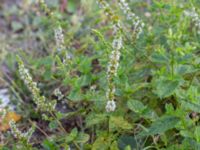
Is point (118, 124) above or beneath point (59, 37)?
beneath

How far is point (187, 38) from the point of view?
6.21 feet

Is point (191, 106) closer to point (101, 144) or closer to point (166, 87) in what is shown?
point (166, 87)

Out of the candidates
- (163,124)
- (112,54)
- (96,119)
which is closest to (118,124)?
(96,119)

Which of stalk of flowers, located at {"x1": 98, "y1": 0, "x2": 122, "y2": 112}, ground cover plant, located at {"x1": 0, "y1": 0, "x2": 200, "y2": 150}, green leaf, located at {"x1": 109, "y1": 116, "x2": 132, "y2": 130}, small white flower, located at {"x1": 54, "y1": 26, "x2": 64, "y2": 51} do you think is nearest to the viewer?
stalk of flowers, located at {"x1": 98, "y1": 0, "x2": 122, "y2": 112}

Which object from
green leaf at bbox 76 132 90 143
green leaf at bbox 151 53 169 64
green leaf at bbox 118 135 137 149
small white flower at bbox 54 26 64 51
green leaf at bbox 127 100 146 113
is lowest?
green leaf at bbox 118 135 137 149

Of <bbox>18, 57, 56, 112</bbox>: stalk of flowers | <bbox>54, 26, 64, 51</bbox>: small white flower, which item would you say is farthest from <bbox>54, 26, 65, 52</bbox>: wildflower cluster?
<bbox>18, 57, 56, 112</bbox>: stalk of flowers

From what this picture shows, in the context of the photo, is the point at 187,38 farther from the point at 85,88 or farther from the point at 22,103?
the point at 22,103

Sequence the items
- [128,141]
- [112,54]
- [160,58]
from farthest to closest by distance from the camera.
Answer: [128,141] → [160,58] → [112,54]

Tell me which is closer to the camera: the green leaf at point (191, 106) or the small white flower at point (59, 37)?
the green leaf at point (191, 106)

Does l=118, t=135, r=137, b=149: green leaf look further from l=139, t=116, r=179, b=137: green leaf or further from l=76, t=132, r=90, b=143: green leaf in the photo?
l=139, t=116, r=179, b=137: green leaf

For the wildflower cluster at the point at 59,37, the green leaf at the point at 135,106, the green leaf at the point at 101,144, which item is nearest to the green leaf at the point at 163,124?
the green leaf at the point at 135,106

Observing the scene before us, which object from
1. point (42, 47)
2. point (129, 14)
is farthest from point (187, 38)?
point (42, 47)

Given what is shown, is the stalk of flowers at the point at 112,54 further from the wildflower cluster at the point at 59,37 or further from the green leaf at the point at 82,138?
the wildflower cluster at the point at 59,37

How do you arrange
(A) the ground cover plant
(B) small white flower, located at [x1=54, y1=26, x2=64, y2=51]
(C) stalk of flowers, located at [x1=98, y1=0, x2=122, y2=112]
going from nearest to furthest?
(C) stalk of flowers, located at [x1=98, y1=0, x2=122, y2=112]
(A) the ground cover plant
(B) small white flower, located at [x1=54, y1=26, x2=64, y2=51]
